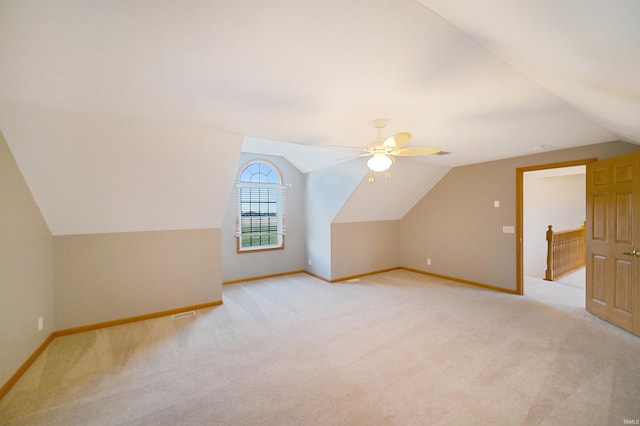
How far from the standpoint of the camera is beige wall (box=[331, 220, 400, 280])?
17.2 ft

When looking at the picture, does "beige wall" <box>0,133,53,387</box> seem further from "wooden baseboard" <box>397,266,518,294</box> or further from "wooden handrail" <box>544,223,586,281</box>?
"wooden handrail" <box>544,223,586,281</box>

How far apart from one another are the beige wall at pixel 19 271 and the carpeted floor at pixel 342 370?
0.89 ft

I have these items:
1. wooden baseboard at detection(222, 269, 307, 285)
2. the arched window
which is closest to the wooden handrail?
wooden baseboard at detection(222, 269, 307, 285)

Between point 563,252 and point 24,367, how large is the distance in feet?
28.2

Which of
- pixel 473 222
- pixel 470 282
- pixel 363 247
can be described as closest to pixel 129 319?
pixel 363 247

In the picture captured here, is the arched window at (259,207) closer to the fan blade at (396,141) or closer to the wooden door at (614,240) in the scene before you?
the fan blade at (396,141)

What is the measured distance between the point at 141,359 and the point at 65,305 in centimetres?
143

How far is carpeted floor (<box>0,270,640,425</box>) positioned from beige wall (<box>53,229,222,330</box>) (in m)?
0.30

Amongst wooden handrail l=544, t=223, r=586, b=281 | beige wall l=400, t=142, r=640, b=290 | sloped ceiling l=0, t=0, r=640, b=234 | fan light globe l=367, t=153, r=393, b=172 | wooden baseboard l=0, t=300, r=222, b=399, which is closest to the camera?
sloped ceiling l=0, t=0, r=640, b=234

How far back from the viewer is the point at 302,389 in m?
2.07

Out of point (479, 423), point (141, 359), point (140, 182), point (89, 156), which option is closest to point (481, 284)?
point (479, 423)

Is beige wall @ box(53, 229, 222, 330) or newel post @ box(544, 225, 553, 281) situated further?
newel post @ box(544, 225, 553, 281)

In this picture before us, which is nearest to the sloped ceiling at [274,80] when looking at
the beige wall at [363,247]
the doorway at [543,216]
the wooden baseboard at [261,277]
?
the wooden baseboard at [261,277]

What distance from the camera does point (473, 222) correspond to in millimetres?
4945
